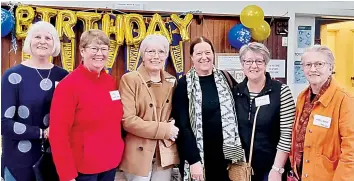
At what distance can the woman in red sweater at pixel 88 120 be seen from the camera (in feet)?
5.98

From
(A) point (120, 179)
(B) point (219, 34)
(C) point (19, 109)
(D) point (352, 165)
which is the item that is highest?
(B) point (219, 34)

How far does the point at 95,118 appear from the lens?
1.91m

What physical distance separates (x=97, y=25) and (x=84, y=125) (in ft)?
6.85

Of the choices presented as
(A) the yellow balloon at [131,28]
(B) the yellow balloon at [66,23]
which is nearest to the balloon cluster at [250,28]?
(A) the yellow balloon at [131,28]

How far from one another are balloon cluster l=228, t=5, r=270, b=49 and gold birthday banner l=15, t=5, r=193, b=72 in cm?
51

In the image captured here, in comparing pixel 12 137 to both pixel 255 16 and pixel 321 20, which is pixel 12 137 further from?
pixel 321 20

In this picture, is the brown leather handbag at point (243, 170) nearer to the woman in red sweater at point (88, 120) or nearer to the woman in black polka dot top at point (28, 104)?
the woman in red sweater at point (88, 120)

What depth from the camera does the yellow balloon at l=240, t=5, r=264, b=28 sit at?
3846mm

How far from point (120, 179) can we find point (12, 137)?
26.2 inches

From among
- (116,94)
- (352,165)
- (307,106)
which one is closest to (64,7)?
(116,94)

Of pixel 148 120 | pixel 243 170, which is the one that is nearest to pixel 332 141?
pixel 243 170

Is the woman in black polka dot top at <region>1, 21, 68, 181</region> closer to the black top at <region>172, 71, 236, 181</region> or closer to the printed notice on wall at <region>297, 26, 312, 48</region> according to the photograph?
the black top at <region>172, 71, 236, 181</region>

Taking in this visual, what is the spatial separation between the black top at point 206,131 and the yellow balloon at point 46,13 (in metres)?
1.92

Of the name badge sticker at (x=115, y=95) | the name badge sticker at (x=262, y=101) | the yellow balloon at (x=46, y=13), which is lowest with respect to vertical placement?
the name badge sticker at (x=262, y=101)
